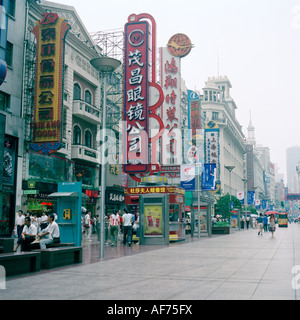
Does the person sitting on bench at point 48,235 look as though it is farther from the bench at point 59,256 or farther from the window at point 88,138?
the window at point 88,138

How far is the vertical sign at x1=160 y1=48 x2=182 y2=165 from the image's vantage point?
37.3 m

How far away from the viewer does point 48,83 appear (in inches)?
1028

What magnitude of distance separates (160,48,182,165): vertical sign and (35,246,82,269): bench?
24.8 m

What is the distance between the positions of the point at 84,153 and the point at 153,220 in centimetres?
1443

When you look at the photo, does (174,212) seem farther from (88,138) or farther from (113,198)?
(113,198)

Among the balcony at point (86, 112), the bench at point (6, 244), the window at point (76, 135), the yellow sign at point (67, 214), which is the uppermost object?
the balcony at point (86, 112)

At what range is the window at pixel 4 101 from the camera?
2589cm

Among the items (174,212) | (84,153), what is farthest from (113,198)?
(174,212)

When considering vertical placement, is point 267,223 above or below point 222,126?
below

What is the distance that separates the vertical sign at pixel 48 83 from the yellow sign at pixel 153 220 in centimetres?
754

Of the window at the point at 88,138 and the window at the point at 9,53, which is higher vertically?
the window at the point at 9,53

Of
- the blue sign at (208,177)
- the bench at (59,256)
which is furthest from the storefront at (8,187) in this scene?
the blue sign at (208,177)

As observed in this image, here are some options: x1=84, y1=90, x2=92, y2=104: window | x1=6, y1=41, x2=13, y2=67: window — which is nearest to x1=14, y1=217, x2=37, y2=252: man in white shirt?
x1=6, y1=41, x2=13, y2=67: window

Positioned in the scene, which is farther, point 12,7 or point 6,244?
point 12,7
